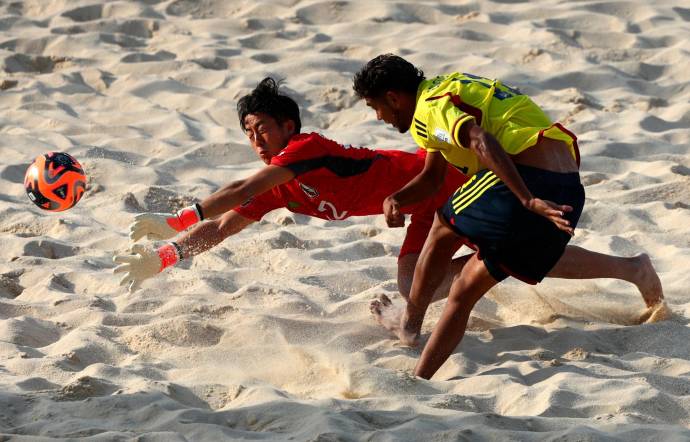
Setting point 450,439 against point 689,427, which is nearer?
point 450,439

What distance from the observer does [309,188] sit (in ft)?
15.0

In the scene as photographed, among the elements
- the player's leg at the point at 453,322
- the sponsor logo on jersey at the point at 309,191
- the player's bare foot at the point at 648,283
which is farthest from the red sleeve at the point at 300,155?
the player's bare foot at the point at 648,283

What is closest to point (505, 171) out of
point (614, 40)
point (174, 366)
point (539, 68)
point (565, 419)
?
point (565, 419)

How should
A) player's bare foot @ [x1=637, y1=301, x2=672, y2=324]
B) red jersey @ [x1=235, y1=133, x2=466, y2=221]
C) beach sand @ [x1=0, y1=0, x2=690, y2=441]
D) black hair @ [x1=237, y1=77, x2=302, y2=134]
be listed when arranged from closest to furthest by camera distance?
beach sand @ [x1=0, y1=0, x2=690, y2=441]
player's bare foot @ [x1=637, y1=301, x2=672, y2=324]
red jersey @ [x1=235, y1=133, x2=466, y2=221]
black hair @ [x1=237, y1=77, x2=302, y2=134]

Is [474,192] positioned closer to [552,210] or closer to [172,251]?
[552,210]

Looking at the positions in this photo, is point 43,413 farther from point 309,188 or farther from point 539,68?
point 539,68

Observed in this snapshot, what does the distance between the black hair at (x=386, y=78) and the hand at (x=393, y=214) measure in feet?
1.37

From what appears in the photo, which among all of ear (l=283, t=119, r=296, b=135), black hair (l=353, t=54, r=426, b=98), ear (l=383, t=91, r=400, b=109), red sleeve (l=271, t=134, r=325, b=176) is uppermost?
black hair (l=353, t=54, r=426, b=98)

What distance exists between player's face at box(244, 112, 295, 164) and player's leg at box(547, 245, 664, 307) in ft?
4.22

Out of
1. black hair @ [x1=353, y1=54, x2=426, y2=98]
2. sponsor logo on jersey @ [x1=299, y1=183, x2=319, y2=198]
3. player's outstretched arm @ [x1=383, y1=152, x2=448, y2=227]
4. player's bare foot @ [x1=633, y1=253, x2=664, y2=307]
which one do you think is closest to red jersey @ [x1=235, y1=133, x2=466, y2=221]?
sponsor logo on jersey @ [x1=299, y1=183, x2=319, y2=198]

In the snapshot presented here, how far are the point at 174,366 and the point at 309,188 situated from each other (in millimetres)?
982

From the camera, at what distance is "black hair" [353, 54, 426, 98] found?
3.97 metres

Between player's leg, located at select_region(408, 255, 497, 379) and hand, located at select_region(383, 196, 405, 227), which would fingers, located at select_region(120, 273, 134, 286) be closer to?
hand, located at select_region(383, 196, 405, 227)

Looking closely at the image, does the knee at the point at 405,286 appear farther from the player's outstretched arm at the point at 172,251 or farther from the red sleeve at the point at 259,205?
the player's outstretched arm at the point at 172,251
